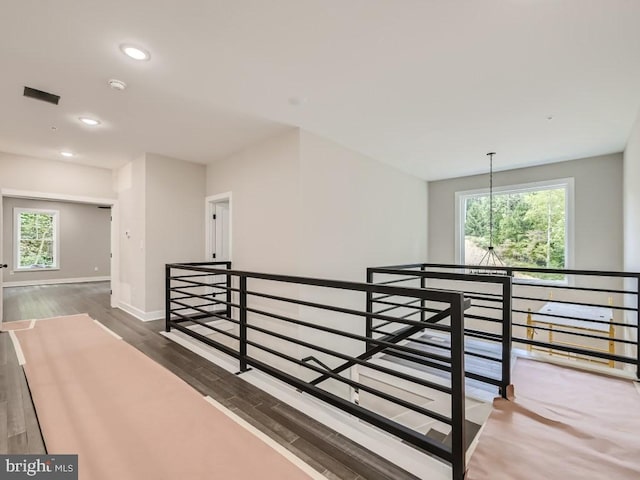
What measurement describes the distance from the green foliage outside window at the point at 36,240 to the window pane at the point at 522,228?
11573mm

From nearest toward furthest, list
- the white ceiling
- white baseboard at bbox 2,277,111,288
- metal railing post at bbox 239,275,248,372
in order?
the white ceiling, metal railing post at bbox 239,275,248,372, white baseboard at bbox 2,277,111,288

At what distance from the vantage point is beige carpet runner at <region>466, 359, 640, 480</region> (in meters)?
1.57

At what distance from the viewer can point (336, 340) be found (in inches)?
157

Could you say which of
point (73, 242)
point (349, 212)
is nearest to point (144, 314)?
point (349, 212)

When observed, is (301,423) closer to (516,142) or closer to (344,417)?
(344,417)

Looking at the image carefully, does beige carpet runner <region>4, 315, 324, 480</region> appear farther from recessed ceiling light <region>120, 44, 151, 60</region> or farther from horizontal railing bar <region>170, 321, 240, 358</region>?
recessed ceiling light <region>120, 44, 151, 60</region>

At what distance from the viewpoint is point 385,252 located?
16.4 feet

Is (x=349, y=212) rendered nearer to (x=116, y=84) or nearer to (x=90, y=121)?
(x=116, y=84)

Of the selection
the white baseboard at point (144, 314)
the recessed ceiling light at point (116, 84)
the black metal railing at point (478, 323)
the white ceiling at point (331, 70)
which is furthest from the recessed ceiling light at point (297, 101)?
the white baseboard at point (144, 314)

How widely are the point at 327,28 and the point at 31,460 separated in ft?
10.2

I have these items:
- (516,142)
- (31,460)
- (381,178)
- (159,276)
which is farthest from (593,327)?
(159,276)

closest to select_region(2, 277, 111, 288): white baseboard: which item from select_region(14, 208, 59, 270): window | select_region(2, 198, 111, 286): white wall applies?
select_region(2, 198, 111, 286): white wall

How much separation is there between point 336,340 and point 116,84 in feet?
12.1

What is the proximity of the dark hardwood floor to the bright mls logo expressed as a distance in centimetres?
8
